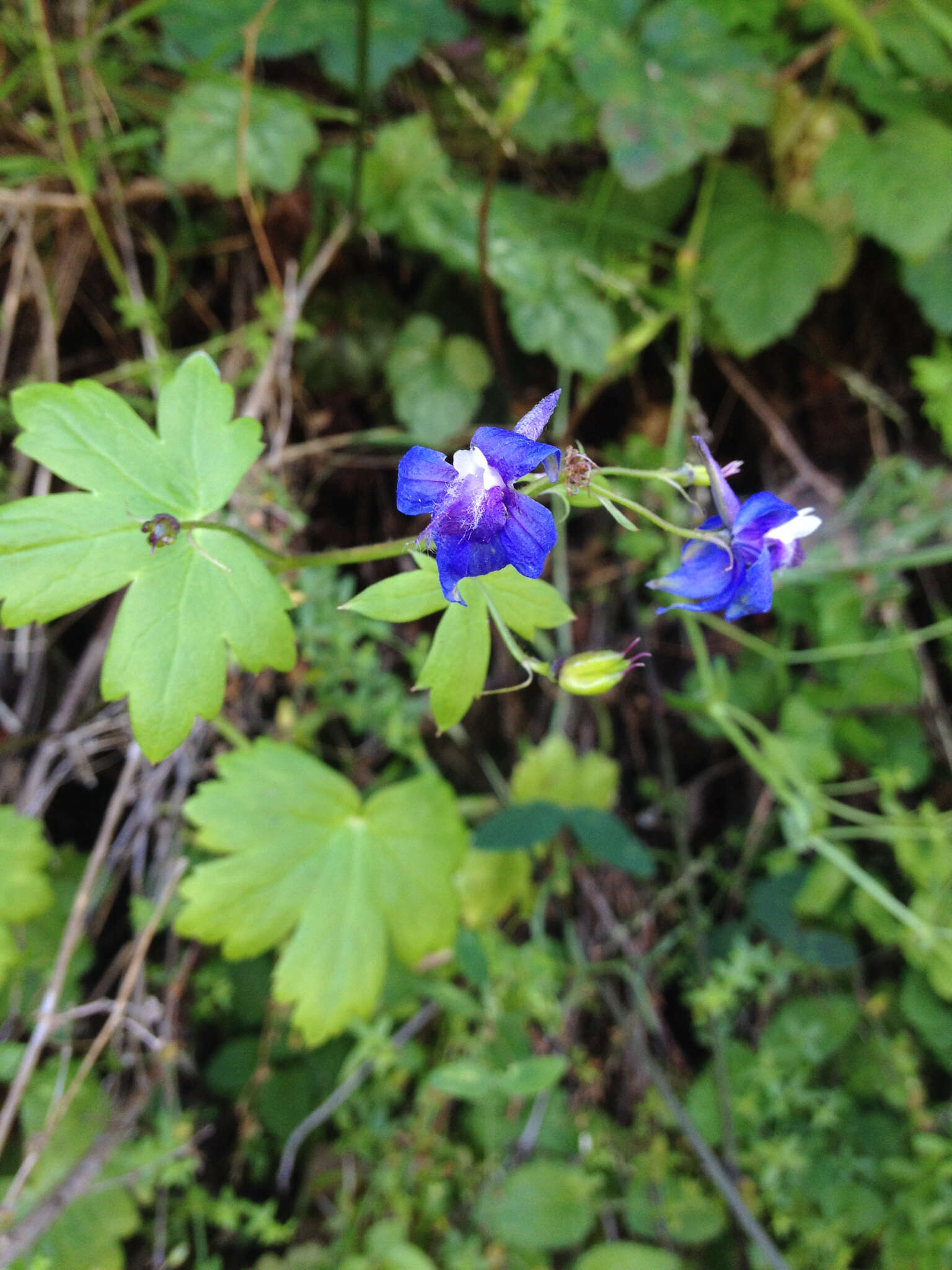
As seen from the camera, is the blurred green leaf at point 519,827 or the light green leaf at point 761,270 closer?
the blurred green leaf at point 519,827

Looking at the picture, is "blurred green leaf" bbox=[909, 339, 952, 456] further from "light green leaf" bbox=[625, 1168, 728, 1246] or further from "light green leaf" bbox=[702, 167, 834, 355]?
"light green leaf" bbox=[625, 1168, 728, 1246]

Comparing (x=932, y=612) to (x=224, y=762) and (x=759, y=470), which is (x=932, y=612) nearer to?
(x=759, y=470)

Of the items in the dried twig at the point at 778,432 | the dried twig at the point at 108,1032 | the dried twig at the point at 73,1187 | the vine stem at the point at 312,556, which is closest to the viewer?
the vine stem at the point at 312,556

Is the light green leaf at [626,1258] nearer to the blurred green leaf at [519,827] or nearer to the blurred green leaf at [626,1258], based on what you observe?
the blurred green leaf at [626,1258]

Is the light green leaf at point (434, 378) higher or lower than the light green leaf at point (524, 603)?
higher

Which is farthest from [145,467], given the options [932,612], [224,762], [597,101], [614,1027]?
[932,612]

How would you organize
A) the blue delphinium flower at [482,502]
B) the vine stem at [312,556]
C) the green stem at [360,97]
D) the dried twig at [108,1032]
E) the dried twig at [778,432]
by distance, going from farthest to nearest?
the dried twig at [778,432] < the green stem at [360,97] < the dried twig at [108,1032] < the vine stem at [312,556] < the blue delphinium flower at [482,502]

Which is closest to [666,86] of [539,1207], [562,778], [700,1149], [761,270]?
[761,270]

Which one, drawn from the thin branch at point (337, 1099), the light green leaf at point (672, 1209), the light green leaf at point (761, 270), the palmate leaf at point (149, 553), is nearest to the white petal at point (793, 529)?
Answer: the palmate leaf at point (149, 553)

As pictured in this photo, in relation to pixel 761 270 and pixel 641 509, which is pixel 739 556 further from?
pixel 761 270
